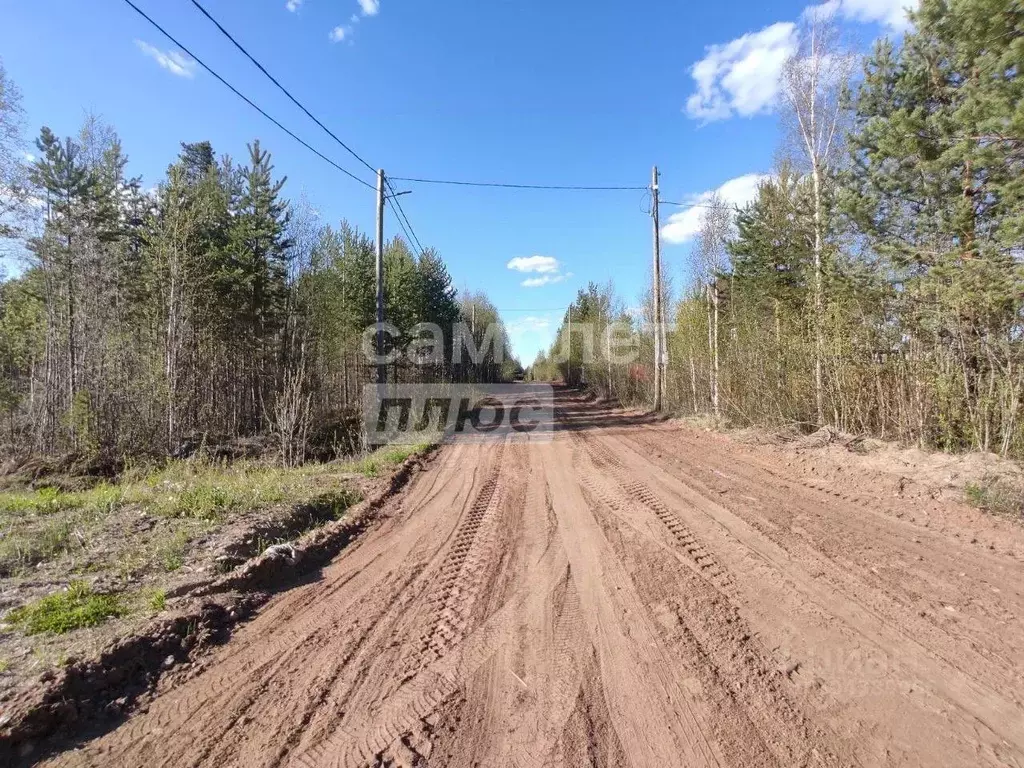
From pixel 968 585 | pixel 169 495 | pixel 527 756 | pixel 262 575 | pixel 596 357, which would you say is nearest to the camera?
pixel 527 756

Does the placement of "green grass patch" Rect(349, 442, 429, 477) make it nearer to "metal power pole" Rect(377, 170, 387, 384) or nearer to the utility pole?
"metal power pole" Rect(377, 170, 387, 384)

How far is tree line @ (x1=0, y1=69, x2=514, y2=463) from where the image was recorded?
1159 cm

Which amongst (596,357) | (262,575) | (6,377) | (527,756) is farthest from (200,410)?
(596,357)

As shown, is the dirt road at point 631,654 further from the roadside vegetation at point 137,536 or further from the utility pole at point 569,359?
the utility pole at point 569,359

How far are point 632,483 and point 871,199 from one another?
214 inches

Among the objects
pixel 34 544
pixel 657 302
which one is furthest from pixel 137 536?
pixel 657 302

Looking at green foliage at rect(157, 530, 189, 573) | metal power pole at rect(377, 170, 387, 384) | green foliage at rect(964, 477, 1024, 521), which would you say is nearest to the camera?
green foliage at rect(157, 530, 189, 573)

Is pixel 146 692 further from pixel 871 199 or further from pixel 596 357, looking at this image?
Answer: pixel 596 357

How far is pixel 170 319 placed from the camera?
12031 mm

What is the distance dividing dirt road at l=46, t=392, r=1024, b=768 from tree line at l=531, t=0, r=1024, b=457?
2.38 meters

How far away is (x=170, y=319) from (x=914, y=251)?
1514 cm

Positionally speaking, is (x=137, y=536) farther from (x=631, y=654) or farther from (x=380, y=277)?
(x=380, y=277)

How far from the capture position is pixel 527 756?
2.08 m

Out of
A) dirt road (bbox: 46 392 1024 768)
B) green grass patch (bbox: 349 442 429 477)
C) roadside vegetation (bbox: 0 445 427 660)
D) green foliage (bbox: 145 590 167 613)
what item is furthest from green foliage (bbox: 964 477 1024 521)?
green grass patch (bbox: 349 442 429 477)
